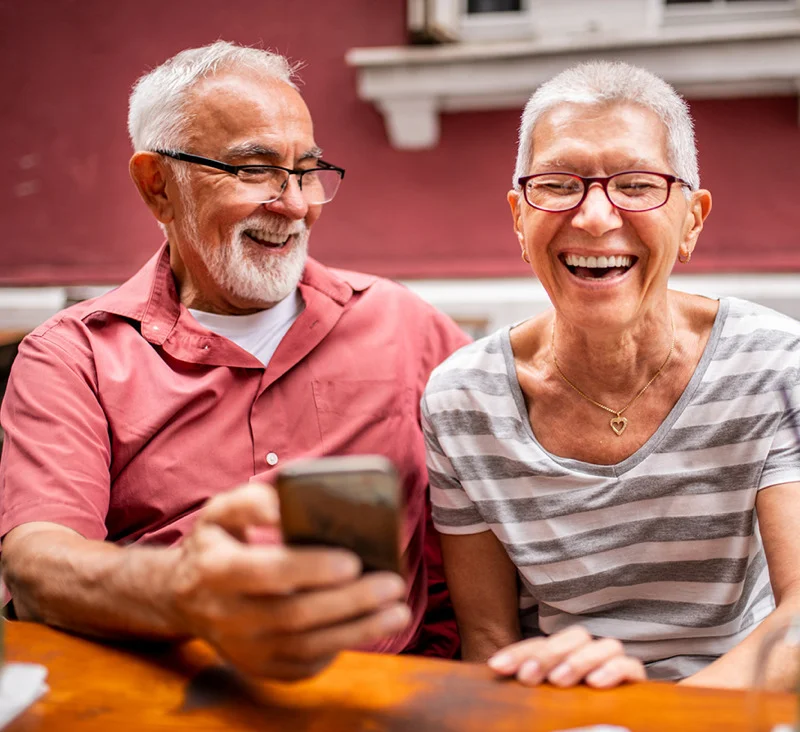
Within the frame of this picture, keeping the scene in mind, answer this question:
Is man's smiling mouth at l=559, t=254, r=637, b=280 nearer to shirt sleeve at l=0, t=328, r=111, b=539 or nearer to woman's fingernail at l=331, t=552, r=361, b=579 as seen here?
woman's fingernail at l=331, t=552, r=361, b=579

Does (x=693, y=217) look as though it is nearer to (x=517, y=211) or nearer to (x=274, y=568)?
(x=517, y=211)

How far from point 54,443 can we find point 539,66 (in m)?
1.95

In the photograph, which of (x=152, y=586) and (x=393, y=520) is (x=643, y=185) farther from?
(x=152, y=586)

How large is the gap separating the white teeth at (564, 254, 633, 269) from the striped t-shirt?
0.22 metres

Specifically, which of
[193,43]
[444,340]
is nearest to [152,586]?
[444,340]

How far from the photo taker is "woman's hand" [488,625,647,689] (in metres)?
1.04

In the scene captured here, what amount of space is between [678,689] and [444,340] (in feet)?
3.72

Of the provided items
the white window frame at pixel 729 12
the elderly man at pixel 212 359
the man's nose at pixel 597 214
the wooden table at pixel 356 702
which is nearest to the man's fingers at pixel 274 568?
the wooden table at pixel 356 702

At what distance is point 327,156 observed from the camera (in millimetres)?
3137

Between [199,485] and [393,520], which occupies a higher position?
[393,520]

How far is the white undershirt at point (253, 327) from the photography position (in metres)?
1.90

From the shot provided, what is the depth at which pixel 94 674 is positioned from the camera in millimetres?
1076

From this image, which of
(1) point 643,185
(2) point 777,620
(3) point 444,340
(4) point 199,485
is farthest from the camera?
(3) point 444,340

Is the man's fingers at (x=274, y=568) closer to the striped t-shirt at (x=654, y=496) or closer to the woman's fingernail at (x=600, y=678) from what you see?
the woman's fingernail at (x=600, y=678)
